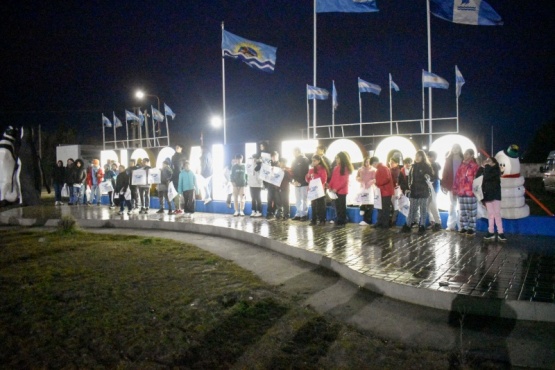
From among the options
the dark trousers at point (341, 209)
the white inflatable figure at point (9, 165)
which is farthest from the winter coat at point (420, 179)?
the white inflatable figure at point (9, 165)

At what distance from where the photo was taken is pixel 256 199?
51.1 feet

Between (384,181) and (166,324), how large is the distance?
7829 millimetres

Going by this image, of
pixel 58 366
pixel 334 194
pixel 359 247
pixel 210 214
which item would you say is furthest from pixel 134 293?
pixel 210 214

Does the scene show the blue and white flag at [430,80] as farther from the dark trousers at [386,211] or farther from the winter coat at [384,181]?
the dark trousers at [386,211]

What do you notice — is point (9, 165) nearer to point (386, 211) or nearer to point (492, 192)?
point (492, 192)

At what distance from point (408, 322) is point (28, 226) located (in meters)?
14.9

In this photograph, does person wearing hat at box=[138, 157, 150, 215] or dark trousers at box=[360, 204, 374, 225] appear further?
person wearing hat at box=[138, 157, 150, 215]

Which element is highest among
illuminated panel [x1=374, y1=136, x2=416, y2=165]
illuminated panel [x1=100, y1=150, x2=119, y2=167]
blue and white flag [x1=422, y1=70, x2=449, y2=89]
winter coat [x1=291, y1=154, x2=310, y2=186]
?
blue and white flag [x1=422, y1=70, x2=449, y2=89]

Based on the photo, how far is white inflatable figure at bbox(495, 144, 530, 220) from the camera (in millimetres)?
10641

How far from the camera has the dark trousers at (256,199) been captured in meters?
15.5

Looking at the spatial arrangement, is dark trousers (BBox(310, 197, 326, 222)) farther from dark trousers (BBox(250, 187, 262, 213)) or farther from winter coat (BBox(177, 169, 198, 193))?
winter coat (BBox(177, 169, 198, 193))

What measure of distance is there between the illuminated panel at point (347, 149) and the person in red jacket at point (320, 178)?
1747 mm

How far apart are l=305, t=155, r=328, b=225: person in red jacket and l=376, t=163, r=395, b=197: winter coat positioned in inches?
72.5

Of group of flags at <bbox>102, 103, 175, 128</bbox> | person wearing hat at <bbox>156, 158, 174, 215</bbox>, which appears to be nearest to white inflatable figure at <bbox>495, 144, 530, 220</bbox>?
person wearing hat at <bbox>156, 158, 174, 215</bbox>
